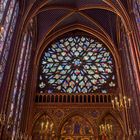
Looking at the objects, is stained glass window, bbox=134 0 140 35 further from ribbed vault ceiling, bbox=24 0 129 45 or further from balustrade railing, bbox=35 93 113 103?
balustrade railing, bbox=35 93 113 103

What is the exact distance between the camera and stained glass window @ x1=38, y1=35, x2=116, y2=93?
21.5 metres

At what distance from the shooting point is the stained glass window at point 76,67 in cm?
2146

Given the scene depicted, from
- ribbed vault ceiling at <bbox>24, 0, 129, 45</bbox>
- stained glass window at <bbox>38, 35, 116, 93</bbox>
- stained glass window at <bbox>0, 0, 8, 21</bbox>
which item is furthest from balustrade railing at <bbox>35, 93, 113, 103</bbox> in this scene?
stained glass window at <bbox>0, 0, 8, 21</bbox>

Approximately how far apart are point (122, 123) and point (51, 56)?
9.60 metres

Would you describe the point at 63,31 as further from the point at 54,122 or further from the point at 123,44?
the point at 54,122

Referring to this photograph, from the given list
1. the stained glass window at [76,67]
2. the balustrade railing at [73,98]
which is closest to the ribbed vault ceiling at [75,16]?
the stained glass window at [76,67]

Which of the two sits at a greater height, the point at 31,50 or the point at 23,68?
the point at 31,50

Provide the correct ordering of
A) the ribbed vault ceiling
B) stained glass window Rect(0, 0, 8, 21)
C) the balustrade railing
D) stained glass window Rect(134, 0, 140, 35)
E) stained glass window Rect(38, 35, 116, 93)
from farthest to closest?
the ribbed vault ceiling
stained glass window Rect(38, 35, 116, 93)
the balustrade railing
stained glass window Rect(134, 0, 140, 35)
stained glass window Rect(0, 0, 8, 21)

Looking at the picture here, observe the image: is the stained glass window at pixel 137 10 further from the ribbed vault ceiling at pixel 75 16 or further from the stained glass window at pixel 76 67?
the stained glass window at pixel 76 67

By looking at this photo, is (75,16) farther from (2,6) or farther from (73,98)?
(2,6)

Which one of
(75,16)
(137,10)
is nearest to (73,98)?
(75,16)

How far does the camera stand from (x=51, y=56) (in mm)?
23625

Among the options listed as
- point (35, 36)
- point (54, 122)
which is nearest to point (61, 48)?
point (35, 36)

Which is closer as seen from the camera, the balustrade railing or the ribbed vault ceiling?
the balustrade railing
